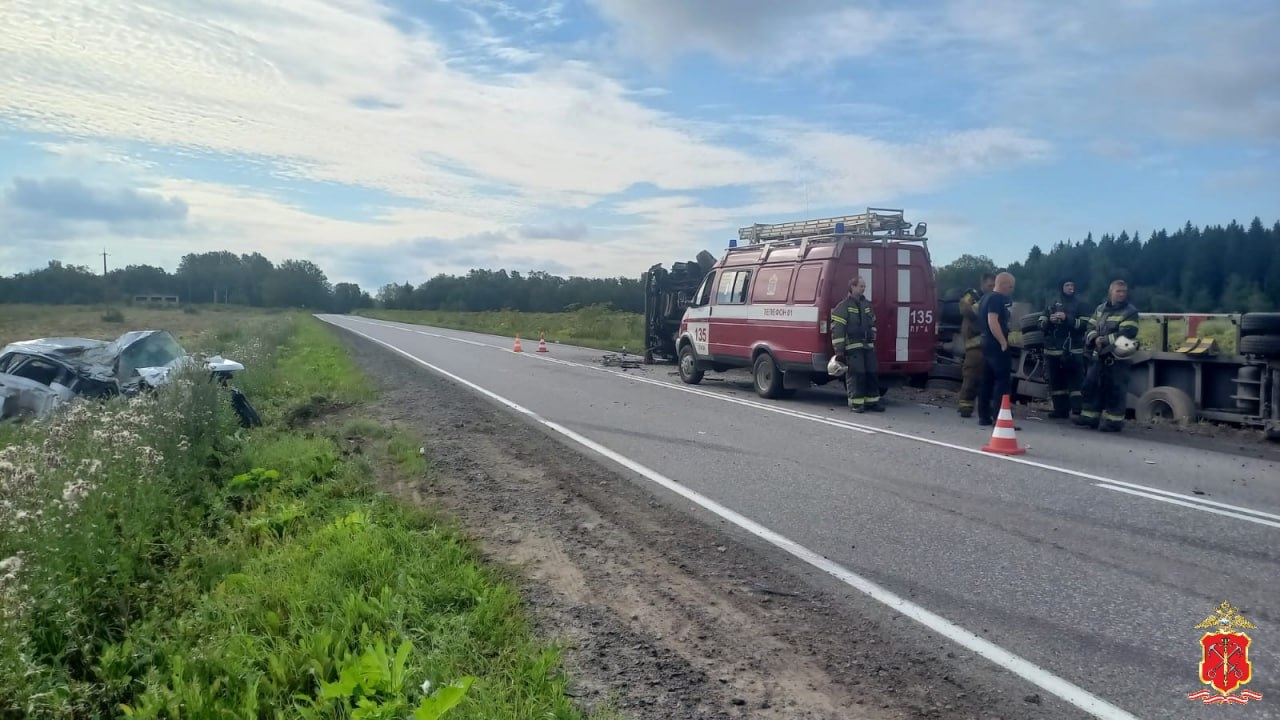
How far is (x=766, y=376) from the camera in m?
13.5

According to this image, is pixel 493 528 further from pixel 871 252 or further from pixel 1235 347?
pixel 1235 347

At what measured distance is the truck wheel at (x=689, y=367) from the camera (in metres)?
15.8

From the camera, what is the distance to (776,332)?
43.7 feet

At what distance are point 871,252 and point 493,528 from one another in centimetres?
840

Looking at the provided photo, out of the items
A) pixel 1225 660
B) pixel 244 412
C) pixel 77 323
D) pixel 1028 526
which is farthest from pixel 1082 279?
pixel 77 323

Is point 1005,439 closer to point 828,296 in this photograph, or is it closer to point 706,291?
point 828,296

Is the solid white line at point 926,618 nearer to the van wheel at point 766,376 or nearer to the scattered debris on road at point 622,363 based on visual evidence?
the van wheel at point 766,376

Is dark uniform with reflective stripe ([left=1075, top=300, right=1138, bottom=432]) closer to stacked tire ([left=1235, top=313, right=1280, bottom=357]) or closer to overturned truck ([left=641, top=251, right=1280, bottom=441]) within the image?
overturned truck ([left=641, top=251, right=1280, bottom=441])

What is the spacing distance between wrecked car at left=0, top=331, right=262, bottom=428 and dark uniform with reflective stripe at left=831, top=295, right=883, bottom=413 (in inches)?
298

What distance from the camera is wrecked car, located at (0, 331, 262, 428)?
1030 cm

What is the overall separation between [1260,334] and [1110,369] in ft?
4.90

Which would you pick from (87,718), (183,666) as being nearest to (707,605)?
(183,666)

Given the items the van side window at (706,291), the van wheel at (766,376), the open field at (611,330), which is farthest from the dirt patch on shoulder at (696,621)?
the van side window at (706,291)

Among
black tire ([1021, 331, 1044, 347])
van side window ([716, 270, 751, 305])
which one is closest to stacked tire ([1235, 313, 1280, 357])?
black tire ([1021, 331, 1044, 347])
